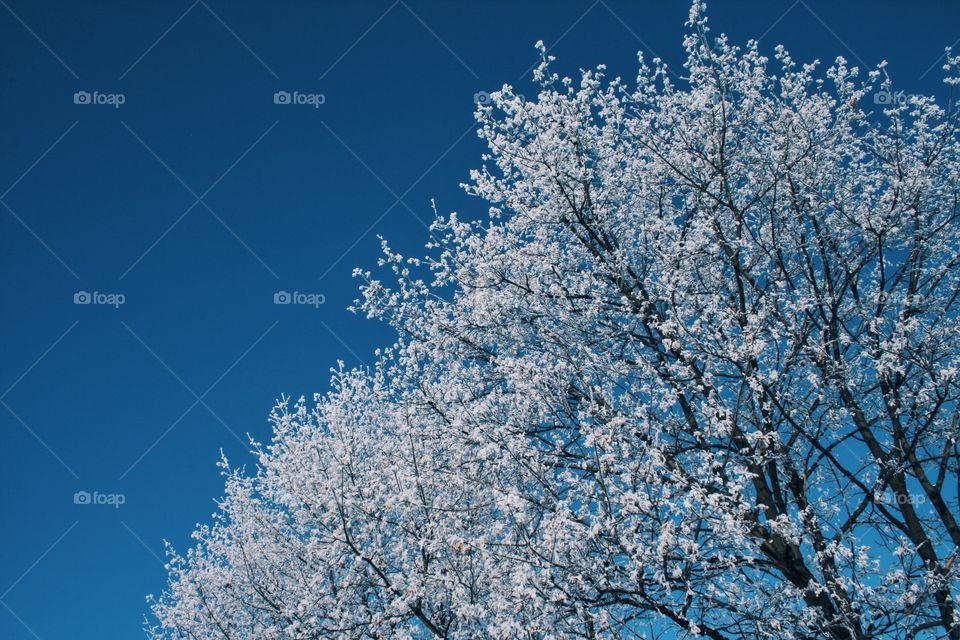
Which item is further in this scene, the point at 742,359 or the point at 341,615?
the point at 341,615

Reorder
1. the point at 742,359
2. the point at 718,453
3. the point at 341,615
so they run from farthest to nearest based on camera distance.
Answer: the point at 341,615 → the point at 742,359 → the point at 718,453

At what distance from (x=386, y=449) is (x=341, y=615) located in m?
3.04

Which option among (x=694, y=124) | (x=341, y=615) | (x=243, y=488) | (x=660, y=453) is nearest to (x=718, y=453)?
(x=660, y=453)

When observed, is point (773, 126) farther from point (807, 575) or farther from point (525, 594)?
point (525, 594)

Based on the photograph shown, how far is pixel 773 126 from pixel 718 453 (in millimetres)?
5498

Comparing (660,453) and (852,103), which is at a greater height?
(852,103)

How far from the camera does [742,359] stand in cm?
825

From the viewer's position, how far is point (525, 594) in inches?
266

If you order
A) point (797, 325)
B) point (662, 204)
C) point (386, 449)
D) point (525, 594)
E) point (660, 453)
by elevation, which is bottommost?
point (525, 594)

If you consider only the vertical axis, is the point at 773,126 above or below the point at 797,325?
above

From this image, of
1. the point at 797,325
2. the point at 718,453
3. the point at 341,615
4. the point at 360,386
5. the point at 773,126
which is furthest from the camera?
the point at 360,386

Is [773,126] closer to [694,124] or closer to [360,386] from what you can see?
[694,124]

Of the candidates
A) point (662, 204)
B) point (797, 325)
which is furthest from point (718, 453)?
point (662, 204)

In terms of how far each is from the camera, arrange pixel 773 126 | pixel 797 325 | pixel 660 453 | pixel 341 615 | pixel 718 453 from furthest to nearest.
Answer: pixel 341 615, pixel 773 126, pixel 797 325, pixel 718 453, pixel 660 453
